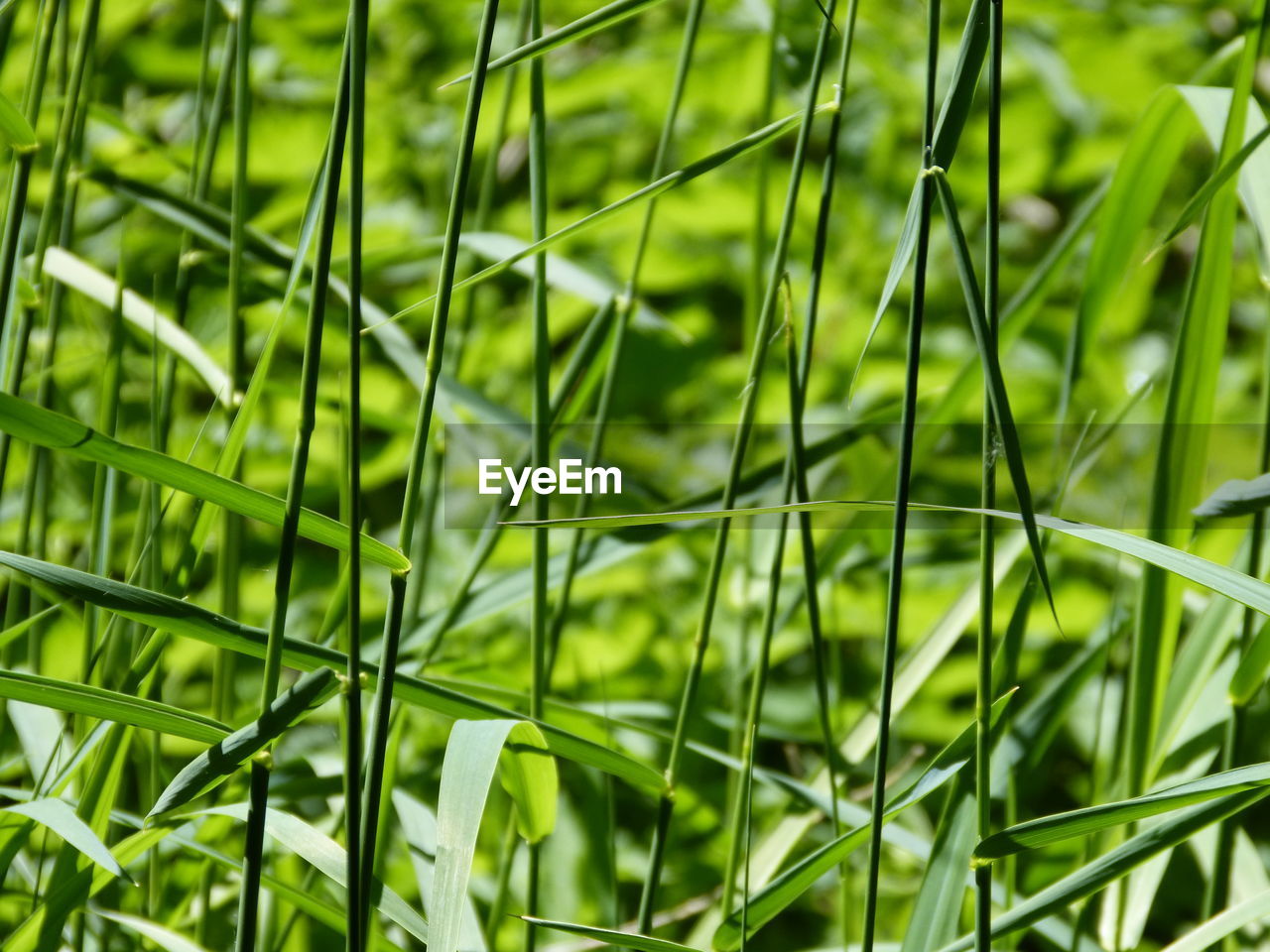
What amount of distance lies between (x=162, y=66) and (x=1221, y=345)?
1.05 meters

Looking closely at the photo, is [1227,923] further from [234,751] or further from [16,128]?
[16,128]

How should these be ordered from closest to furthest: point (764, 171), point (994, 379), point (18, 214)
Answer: point (994, 379) < point (18, 214) < point (764, 171)

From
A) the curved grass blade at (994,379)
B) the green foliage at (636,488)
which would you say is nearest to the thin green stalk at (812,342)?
the green foliage at (636,488)

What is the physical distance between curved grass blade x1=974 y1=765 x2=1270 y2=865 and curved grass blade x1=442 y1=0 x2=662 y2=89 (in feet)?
0.84

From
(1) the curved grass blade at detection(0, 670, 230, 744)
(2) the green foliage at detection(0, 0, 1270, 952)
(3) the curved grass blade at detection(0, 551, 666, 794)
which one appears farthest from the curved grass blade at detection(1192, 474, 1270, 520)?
(1) the curved grass blade at detection(0, 670, 230, 744)

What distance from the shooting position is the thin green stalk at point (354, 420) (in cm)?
26

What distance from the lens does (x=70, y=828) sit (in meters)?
0.31

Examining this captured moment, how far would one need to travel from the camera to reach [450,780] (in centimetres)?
31

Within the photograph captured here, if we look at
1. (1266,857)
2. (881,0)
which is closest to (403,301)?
(881,0)

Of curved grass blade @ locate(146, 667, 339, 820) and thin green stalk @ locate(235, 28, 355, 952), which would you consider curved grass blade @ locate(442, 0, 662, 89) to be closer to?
thin green stalk @ locate(235, 28, 355, 952)

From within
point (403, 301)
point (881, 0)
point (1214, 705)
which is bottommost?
point (1214, 705)

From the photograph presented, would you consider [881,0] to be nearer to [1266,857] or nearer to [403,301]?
[403,301]

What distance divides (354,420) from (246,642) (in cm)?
10

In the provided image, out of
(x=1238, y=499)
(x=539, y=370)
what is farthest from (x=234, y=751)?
(x=1238, y=499)
